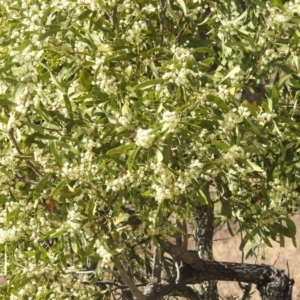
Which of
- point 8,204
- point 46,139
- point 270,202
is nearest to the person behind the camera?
point 46,139

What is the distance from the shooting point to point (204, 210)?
14.3ft

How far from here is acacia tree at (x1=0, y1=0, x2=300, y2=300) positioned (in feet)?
8.23

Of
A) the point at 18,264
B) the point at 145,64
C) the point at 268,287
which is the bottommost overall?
the point at 268,287

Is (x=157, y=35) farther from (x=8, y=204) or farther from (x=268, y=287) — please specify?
(x=268, y=287)

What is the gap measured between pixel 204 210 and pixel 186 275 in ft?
1.44

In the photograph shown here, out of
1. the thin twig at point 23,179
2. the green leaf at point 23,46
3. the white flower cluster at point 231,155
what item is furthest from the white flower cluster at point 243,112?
the thin twig at point 23,179

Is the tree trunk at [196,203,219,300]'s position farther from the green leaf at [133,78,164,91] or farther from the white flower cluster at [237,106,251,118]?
the green leaf at [133,78,164,91]

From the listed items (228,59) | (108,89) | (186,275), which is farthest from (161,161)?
(186,275)

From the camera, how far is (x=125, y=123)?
2.49 meters

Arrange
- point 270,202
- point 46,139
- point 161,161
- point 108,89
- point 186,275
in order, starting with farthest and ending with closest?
point 186,275, point 270,202, point 46,139, point 108,89, point 161,161

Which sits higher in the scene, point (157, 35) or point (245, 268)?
point (157, 35)

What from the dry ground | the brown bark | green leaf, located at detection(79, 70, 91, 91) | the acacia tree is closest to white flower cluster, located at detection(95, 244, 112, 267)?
the acacia tree

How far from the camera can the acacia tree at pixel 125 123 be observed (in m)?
2.51

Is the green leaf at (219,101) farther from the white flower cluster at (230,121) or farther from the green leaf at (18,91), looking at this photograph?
the green leaf at (18,91)
